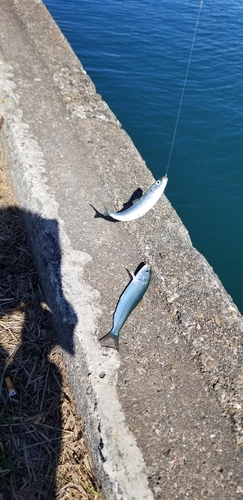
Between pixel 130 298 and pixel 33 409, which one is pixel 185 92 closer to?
pixel 130 298

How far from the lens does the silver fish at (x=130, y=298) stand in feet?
11.5

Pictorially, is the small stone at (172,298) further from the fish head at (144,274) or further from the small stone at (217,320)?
the small stone at (217,320)

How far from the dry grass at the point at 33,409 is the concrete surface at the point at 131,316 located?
16 centimetres

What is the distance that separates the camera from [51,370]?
368cm

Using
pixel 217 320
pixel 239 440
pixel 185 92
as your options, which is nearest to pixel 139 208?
pixel 217 320

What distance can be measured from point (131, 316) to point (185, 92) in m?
7.74

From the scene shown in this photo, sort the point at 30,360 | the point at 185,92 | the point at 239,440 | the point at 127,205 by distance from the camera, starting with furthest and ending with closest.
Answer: the point at 185,92
the point at 127,205
the point at 30,360
the point at 239,440

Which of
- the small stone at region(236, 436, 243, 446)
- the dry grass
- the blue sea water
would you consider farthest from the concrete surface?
the blue sea water

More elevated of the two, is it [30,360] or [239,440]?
[239,440]

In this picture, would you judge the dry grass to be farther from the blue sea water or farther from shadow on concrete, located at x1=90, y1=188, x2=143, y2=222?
the blue sea water

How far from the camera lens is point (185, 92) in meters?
10.2

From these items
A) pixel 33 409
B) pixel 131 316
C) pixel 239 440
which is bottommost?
pixel 33 409

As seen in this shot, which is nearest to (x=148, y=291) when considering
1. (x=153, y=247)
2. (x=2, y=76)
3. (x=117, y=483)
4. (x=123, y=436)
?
(x=153, y=247)

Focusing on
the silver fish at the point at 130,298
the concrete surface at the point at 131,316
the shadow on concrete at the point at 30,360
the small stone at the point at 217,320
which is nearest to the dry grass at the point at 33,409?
the shadow on concrete at the point at 30,360
